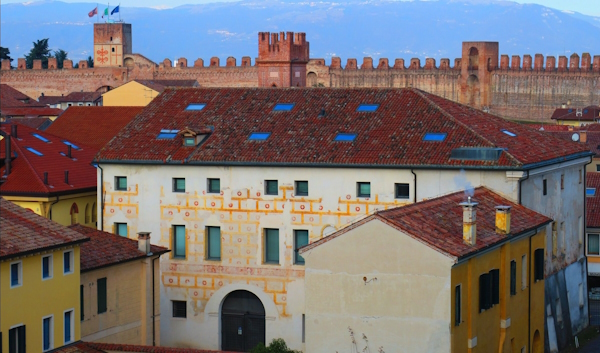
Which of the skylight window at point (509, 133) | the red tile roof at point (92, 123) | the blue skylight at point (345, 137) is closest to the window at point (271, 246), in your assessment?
the blue skylight at point (345, 137)

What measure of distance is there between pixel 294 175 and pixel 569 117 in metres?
49.6

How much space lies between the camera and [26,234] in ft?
74.1

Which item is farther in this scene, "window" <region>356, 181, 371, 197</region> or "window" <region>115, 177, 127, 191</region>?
"window" <region>115, 177, 127, 191</region>

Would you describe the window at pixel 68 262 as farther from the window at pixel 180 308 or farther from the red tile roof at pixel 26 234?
the window at pixel 180 308

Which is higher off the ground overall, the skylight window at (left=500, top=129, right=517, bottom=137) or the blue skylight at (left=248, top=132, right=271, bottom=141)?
the skylight window at (left=500, top=129, right=517, bottom=137)

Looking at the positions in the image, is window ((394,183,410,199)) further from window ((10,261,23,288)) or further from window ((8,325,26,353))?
window ((8,325,26,353))

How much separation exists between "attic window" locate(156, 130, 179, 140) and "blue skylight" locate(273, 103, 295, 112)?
2.57 m

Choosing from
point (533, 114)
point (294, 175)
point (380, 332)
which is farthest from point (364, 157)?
point (533, 114)

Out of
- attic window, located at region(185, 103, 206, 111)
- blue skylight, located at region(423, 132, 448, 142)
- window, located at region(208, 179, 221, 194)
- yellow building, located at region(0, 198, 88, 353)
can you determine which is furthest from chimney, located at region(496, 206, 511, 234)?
attic window, located at region(185, 103, 206, 111)

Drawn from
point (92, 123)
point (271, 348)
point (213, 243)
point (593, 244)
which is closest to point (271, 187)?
point (213, 243)

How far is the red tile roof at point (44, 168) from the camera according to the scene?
33781mm

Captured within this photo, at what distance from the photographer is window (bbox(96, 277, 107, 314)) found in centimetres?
2531

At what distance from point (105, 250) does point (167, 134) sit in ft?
25.3

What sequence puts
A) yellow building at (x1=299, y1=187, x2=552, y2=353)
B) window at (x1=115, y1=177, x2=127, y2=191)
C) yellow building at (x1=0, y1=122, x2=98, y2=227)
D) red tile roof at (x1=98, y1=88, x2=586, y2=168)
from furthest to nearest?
yellow building at (x1=0, y1=122, x2=98, y2=227)
window at (x1=115, y1=177, x2=127, y2=191)
red tile roof at (x1=98, y1=88, x2=586, y2=168)
yellow building at (x1=299, y1=187, x2=552, y2=353)
